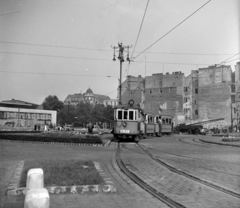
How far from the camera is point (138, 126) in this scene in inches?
878

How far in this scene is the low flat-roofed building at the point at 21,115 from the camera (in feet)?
174

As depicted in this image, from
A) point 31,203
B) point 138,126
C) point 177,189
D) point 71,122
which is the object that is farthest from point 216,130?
point 31,203

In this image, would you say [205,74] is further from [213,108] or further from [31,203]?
[31,203]

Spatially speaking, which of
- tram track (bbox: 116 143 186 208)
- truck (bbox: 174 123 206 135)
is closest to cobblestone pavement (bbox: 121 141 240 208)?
tram track (bbox: 116 143 186 208)

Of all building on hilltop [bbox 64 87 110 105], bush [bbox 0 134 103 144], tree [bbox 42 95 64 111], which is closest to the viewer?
bush [bbox 0 134 103 144]

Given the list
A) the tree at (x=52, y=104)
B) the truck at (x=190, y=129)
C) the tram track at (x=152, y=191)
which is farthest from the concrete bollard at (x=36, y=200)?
the tree at (x=52, y=104)

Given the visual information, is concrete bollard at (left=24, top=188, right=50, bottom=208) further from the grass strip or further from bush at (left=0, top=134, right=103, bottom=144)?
bush at (left=0, top=134, right=103, bottom=144)

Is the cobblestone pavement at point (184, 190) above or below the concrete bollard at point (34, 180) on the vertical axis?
below

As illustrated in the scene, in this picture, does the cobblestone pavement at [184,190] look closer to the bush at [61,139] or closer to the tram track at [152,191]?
the tram track at [152,191]

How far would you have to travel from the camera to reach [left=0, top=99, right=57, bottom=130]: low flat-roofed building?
53.1m

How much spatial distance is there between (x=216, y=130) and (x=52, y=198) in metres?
49.4

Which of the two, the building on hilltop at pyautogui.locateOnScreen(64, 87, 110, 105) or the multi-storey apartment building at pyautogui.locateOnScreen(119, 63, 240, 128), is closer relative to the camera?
the multi-storey apartment building at pyautogui.locateOnScreen(119, 63, 240, 128)

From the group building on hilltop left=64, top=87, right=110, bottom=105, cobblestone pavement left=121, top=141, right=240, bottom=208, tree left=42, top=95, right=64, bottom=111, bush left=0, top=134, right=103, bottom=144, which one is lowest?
cobblestone pavement left=121, top=141, right=240, bottom=208

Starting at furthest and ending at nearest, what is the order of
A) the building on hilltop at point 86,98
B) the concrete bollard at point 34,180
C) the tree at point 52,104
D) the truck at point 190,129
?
the building on hilltop at point 86,98 < the tree at point 52,104 < the truck at point 190,129 < the concrete bollard at point 34,180
